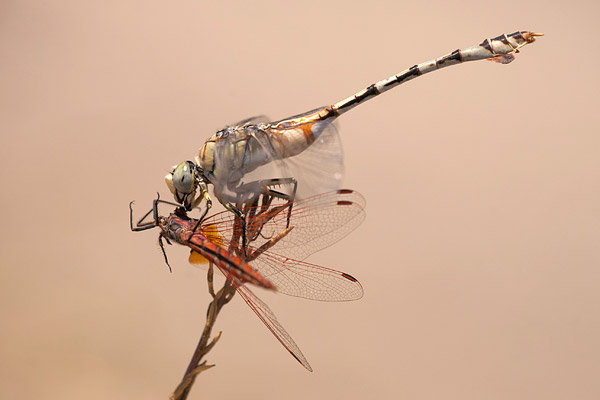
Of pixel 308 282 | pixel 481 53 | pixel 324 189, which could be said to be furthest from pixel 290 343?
pixel 481 53

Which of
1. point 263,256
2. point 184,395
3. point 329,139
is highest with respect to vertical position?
point 329,139

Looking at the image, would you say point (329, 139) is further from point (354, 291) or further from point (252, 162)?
point (354, 291)

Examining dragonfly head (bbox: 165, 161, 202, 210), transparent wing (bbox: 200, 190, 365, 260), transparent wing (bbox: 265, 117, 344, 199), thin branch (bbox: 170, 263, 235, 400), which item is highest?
dragonfly head (bbox: 165, 161, 202, 210)

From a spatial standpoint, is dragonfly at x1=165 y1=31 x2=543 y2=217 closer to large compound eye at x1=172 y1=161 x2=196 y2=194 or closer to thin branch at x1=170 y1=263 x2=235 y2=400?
large compound eye at x1=172 y1=161 x2=196 y2=194

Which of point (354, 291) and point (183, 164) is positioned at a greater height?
point (183, 164)

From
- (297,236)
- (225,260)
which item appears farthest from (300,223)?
(225,260)

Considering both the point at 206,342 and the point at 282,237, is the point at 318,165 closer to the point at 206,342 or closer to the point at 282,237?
the point at 282,237

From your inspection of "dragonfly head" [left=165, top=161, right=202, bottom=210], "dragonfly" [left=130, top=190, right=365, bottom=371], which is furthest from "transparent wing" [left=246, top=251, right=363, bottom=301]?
"dragonfly head" [left=165, top=161, right=202, bottom=210]

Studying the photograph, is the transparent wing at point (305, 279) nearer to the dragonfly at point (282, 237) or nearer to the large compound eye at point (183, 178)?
the dragonfly at point (282, 237)

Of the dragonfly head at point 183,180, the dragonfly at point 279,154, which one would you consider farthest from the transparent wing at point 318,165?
the dragonfly head at point 183,180
